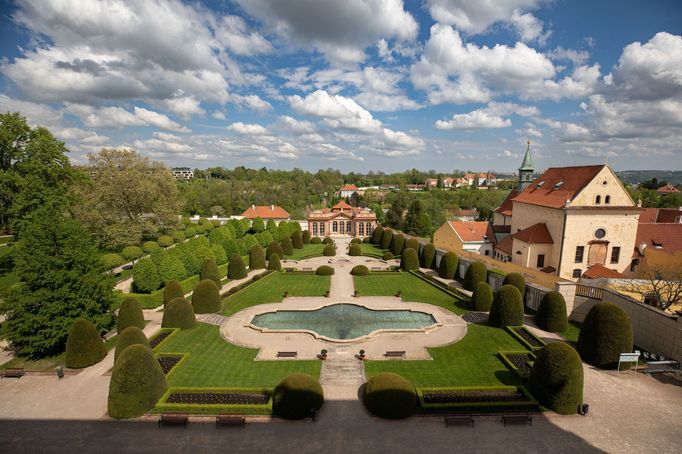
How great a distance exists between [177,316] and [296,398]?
12.0 metres

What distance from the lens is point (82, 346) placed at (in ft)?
55.5

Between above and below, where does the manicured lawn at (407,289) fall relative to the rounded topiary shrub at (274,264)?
below

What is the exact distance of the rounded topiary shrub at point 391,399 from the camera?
13.2 m

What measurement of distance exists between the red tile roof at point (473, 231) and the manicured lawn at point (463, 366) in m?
21.7

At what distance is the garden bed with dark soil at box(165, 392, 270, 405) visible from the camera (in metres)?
14.0

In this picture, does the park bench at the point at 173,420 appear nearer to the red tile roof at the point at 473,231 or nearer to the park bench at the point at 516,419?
the park bench at the point at 516,419

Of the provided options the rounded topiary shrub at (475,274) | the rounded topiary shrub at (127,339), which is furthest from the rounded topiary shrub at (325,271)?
the rounded topiary shrub at (127,339)

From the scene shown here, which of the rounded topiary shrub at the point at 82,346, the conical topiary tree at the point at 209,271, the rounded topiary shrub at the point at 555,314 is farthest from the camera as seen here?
the conical topiary tree at the point at 209,271

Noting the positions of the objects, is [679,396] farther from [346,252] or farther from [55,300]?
[346,252]

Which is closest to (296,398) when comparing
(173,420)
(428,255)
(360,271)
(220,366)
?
(173,420)

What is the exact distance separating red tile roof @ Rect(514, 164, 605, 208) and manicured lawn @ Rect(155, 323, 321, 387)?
28223mm

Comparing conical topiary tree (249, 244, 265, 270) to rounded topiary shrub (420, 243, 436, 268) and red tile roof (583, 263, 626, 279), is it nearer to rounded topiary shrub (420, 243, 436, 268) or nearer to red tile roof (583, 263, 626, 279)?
rounded topiary shrub (420, 243, 436, 268)

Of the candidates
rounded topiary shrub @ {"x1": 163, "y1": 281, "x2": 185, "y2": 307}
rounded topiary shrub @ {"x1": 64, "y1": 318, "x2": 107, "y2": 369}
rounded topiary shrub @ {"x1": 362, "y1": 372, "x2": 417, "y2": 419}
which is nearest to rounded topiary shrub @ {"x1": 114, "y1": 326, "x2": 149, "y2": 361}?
rounded topiary shrub @ {"x1": 64, "y1": 318, "x2": 107, "y2": 369}

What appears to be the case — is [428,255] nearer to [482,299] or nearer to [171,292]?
[482,299]
